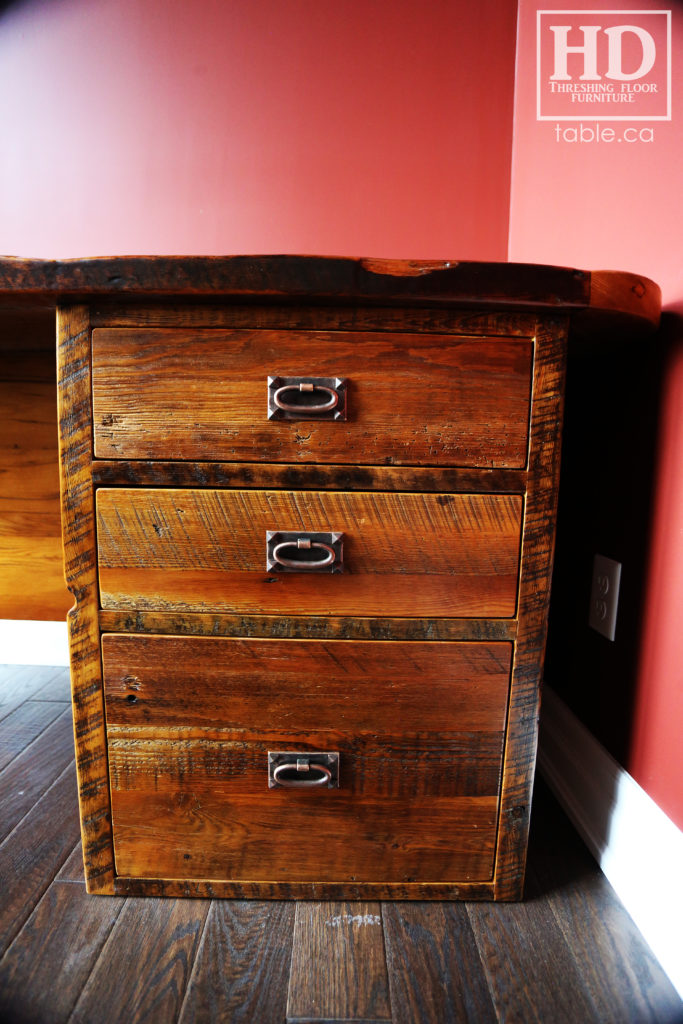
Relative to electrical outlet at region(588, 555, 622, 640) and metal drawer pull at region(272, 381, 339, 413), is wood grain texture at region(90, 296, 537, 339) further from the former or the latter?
electrical outlet at region(588, 555, 622, 640)

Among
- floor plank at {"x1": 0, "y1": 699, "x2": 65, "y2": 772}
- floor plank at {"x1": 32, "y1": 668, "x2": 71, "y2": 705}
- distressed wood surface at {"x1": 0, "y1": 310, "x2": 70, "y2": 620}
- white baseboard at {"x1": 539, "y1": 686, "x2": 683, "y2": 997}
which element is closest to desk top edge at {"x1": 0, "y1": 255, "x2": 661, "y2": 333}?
distressed wood surface at {"x1": 0, "y1": 310, "x2": 70, "y2": 620}

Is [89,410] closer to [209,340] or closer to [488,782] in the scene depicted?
[209,340]

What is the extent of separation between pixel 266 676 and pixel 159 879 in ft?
1.06

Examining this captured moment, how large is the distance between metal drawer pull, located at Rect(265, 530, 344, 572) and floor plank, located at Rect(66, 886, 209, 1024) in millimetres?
472

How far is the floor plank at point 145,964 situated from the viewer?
1.87 feet

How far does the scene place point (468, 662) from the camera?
0.66 metres

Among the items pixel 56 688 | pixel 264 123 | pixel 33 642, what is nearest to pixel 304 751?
pixel 56 688

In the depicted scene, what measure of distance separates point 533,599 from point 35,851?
82 cm

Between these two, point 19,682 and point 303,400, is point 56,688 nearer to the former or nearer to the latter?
point 19,682

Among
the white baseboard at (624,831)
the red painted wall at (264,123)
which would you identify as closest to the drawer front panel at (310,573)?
the white baseboard at (624,831)

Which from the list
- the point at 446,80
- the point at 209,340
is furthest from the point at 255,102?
the point at 209,340

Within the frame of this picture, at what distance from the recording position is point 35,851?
80 centimetres

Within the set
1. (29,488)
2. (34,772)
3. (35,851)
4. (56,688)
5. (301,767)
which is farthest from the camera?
(56,688)

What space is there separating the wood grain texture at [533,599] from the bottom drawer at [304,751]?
0.06 feet
